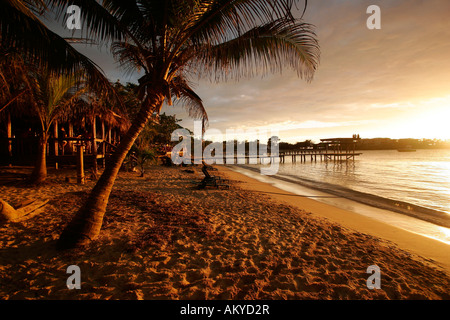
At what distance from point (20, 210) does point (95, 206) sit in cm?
281

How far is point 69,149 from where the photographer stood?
43.0 ft

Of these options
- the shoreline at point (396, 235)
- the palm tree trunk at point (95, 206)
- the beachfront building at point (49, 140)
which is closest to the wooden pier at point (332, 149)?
the shoreline at point (396, 235)

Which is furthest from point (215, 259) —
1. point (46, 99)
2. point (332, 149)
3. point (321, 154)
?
point (332, 149)

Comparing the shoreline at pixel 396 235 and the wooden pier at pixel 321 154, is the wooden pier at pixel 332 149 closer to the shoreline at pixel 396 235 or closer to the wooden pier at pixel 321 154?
the wooden pier at pixel 321 154

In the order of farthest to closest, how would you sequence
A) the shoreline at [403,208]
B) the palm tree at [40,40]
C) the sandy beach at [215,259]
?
the shoreline at [403,208], the palm tree at [40,40], the sandy beach at [215,259]

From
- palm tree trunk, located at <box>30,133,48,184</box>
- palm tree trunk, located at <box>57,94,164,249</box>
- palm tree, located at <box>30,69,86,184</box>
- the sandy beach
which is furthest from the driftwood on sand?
palm tree, located at <box>30,69,86,184</box>

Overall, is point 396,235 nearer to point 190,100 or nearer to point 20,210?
point 190,100

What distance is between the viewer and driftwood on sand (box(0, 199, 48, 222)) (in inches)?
164

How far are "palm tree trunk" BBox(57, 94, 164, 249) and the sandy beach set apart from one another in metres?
0.21

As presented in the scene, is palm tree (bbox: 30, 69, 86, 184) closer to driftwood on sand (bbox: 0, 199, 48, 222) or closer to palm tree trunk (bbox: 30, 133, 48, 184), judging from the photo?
palm tree trunk (bbox: 30, 133, 48, 184)

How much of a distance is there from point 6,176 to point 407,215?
54.0 feet

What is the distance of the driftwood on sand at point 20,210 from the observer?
416 centimetres

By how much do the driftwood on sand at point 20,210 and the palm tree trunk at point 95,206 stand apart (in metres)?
2.07
